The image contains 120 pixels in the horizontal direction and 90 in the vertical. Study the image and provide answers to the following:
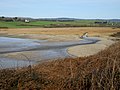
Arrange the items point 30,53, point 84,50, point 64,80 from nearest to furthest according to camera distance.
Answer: point 64,80 < point 30,53 < point 84,50

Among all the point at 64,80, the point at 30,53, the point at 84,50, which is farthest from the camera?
the point at 84,50

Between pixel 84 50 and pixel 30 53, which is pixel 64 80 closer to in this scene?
pixel 30 53

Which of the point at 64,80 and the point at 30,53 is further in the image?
the point at 30,53

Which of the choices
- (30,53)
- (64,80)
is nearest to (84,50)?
(30,53)

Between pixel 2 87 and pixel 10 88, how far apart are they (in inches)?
7.7

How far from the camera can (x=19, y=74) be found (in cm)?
781

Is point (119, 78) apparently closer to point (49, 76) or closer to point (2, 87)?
point (49, 76)

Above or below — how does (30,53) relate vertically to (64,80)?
below

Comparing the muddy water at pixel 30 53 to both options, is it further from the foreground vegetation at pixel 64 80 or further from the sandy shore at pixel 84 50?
the foreground vegetation at pixel 64 80

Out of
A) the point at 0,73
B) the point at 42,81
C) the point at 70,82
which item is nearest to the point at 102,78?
the point at 70,82

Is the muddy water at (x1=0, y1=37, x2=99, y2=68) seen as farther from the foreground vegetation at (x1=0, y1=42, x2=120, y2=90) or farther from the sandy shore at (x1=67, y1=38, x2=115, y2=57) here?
the foreground vegetation at (x1=0, y1=42, x2=120, y2=90)

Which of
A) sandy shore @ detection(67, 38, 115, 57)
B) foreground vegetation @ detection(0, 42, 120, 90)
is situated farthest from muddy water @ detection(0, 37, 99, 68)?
foreground vegetation @ detection(0, 42, 120, 90)

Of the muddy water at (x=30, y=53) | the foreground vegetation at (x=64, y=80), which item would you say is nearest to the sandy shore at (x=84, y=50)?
the muddy water at (x=30, y=53)

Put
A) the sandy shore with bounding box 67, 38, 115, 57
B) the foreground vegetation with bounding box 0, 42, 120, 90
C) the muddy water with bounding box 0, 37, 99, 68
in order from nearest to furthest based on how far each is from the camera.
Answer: the foreground vegetation with bounding box 0, 42, 120, 90, the muddy water with bounding box 0, 37, 99, 68, the sandy shore with bounding box 67, 38, 115, 57
